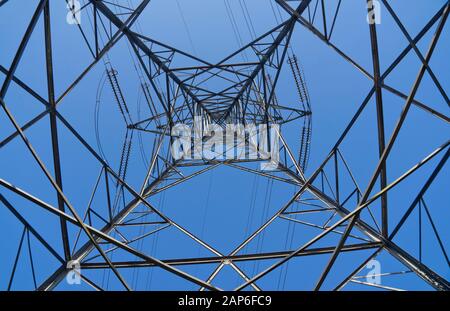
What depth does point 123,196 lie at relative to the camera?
930 centimetres

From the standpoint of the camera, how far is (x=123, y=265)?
262 inches

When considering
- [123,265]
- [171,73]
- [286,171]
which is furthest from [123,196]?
[171,73]

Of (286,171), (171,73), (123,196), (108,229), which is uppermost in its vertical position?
(171,73)
